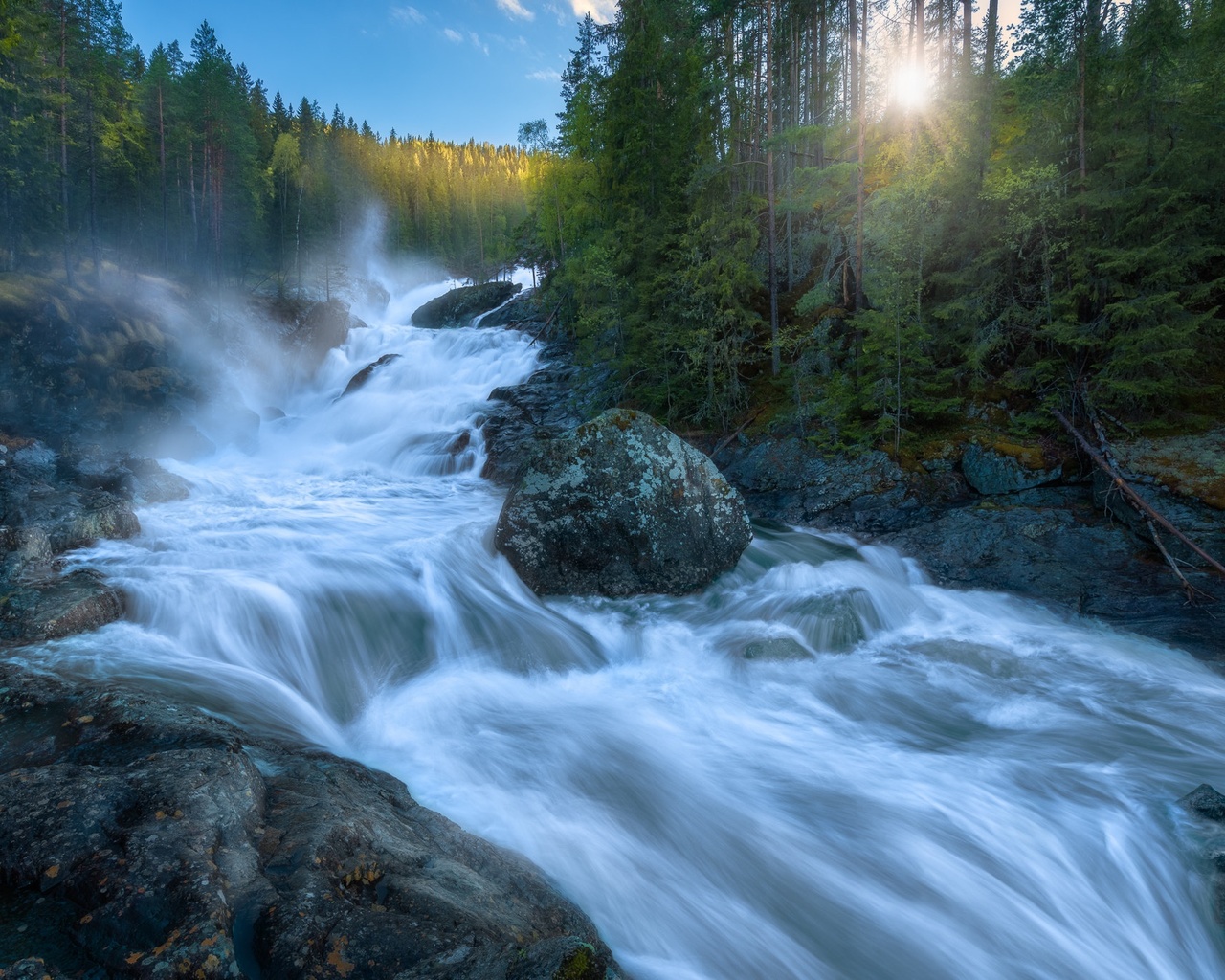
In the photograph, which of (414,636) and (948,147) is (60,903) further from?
(948,147)

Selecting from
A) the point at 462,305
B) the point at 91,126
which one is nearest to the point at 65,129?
the point at 91,126

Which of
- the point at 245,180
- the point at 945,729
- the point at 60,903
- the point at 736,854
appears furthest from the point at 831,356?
the point at 245,180

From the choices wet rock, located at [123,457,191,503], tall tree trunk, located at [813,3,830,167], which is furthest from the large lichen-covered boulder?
tall tree trunk, located at [813,3,830,167]

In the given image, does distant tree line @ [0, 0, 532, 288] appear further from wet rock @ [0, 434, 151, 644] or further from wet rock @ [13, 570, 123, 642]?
wet rock @ [13, 570, 123, 642]

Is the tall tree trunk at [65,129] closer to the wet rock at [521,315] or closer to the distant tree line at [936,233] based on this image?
the wet rock at [521,315]

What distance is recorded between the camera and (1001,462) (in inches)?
416

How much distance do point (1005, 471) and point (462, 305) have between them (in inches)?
1264

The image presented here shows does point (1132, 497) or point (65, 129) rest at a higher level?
point (65, 129)

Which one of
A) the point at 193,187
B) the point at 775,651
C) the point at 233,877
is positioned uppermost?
the point at 193,187

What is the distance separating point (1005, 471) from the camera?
10461 millimetres

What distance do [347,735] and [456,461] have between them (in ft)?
39.2

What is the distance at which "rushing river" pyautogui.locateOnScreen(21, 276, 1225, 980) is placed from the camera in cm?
397

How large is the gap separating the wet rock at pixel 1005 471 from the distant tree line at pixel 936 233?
1.16 m

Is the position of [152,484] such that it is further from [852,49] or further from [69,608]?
[852,49]
